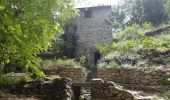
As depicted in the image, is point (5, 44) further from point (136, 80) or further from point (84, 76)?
point (84, 76)

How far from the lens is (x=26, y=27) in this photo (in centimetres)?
773

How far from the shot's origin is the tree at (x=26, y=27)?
7.19m

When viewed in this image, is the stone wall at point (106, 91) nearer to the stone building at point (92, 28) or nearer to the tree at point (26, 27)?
the tree at point (26, 27)

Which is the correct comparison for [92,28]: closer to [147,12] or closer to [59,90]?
[147,12]

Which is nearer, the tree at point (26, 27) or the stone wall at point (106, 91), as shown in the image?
the tree at point (26, 27)

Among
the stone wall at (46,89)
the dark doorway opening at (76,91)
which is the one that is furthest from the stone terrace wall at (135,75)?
the stone wall at (46,89)

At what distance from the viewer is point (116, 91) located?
11.2 m

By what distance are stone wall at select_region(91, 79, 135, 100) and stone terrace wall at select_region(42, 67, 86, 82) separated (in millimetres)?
4234

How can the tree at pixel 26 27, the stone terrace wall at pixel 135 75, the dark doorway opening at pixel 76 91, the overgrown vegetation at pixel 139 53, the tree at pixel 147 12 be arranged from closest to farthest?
the tree at pixel 26 27 → the dark doorway opening at pixel 76 91 → the stone terrace wall at pixel 135 75 → the overgrown vegetation at pixel 139 53 → the tree at pixel 147 12

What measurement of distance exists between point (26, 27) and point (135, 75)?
717cm

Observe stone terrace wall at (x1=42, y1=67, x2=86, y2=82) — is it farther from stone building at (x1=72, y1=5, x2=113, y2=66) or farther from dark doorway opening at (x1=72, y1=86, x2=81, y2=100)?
stone building at (x1=72, y1=5, x2=113, y2=66)

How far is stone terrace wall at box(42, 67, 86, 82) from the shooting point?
16203mm

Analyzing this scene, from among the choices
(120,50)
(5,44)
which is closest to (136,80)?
(120,50)

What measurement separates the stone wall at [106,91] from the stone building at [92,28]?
12039 millimetres
